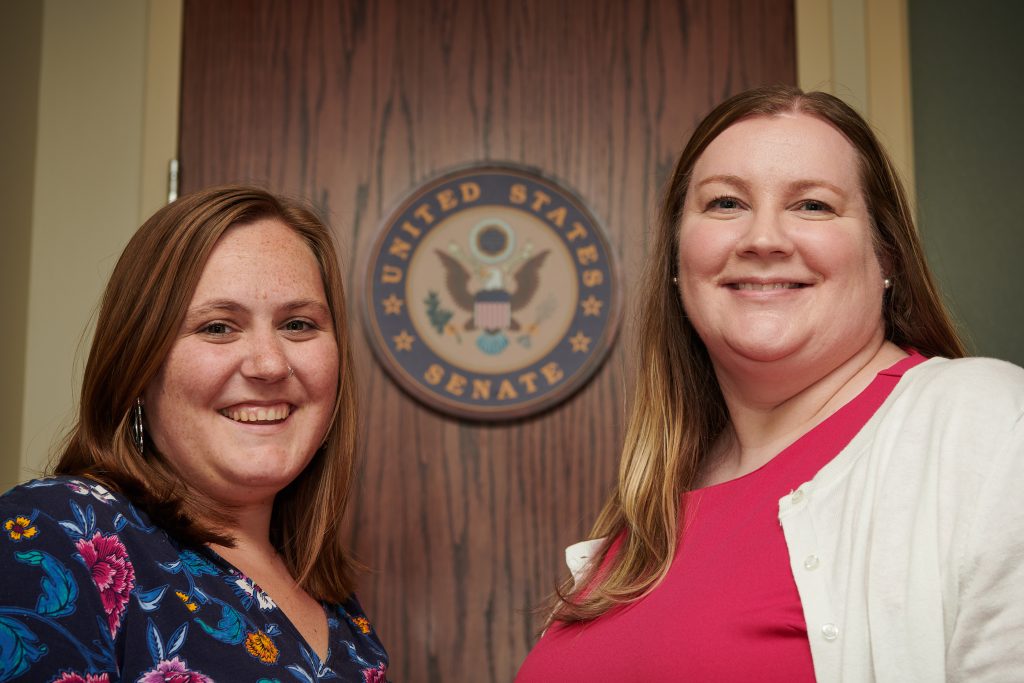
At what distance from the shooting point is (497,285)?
2.44 metres

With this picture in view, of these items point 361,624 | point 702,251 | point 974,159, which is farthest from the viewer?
point 974,159

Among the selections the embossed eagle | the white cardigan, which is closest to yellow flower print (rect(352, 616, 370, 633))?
the white cardigan

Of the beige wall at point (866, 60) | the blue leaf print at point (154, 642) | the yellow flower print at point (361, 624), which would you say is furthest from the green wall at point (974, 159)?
the blue leaf print at point (154, 642)

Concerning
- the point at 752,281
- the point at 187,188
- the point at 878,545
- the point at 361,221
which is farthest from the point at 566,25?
the point at 878,545

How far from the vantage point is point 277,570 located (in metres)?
1.60

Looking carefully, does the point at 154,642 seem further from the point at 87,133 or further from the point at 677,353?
the point at 87,133

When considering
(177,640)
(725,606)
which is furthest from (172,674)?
(725,606)

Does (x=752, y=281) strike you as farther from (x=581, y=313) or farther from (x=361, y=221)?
(x=361, y=221)

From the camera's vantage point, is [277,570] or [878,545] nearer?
[878,545]

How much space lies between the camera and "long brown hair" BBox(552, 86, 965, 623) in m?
1.39

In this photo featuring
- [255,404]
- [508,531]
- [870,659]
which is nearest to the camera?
[870,659]

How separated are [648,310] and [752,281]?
1.03ft

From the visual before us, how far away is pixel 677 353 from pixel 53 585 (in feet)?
3.11

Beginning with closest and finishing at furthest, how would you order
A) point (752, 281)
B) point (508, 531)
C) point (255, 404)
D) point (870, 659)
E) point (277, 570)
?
point (870, 659), point (752, 281), point (255, 404), point (277, 570), point (508, 531)
